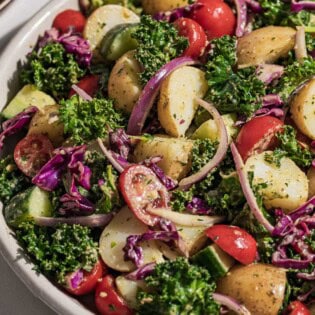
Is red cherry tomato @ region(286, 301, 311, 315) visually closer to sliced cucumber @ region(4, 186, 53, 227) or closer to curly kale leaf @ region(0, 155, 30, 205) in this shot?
sliced cucumber @ region(4, 186, 53, 227)

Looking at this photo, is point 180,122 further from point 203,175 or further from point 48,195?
point 48,195

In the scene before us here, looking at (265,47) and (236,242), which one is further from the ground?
(265,47)

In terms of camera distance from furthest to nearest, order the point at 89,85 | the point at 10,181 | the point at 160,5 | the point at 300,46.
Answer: the point at 160,5, the point at 89,85, the point at 300,46, the point at 10,181

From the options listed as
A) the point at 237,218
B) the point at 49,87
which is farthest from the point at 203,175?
the point at 49,87

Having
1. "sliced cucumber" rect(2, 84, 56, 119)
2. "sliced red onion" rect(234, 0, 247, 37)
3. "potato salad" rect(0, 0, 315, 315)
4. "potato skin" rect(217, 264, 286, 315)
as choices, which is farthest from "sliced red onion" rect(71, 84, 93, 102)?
"potato skin" rect(217, 264, 286, 315)

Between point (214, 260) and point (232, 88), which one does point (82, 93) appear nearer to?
point (232, 88)

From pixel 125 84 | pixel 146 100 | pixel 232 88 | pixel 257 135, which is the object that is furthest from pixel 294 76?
pixel 125 84

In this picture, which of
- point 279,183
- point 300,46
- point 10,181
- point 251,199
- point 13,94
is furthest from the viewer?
point 13,94

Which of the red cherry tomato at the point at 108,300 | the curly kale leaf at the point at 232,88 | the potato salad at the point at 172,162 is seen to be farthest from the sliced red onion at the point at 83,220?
the curly kale leaf at the point at 232,88
